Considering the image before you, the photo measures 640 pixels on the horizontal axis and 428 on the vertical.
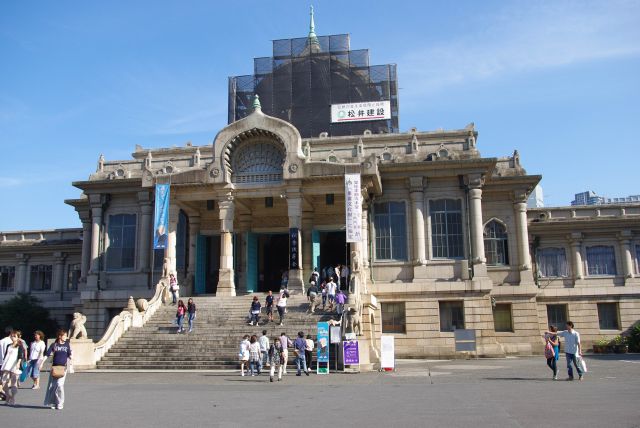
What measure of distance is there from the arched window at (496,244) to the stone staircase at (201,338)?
11.3m

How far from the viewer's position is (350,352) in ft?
68.1

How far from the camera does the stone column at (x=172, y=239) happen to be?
1160 inches

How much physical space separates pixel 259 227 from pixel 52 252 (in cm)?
1659

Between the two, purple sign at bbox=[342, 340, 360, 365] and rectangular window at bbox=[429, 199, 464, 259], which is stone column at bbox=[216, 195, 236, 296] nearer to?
purple sign at bbox=[342, 340, 360, 365]

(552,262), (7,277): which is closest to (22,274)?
(7,277)

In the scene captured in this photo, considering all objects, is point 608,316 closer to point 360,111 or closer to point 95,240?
point 360,111

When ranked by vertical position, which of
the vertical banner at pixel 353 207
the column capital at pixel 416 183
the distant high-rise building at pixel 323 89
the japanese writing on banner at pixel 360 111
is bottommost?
the vertical banner at pixel 353 207

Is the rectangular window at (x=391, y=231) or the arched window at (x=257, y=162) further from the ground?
the arched window at (x=257, y=162)

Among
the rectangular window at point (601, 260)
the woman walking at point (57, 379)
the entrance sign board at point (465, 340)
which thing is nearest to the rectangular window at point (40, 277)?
the entrance sign board at point (465, 340)

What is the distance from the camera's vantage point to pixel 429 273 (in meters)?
30.4

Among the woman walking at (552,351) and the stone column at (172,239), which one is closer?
the woman walking at (552,351)

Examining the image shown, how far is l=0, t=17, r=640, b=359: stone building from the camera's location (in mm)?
29328

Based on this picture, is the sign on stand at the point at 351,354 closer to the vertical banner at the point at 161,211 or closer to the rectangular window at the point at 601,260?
the vertical banner at the point at 161,211

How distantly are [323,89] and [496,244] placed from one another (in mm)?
19804
